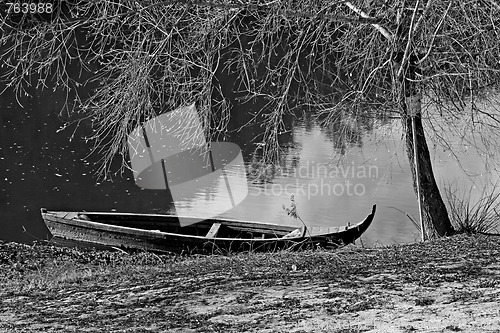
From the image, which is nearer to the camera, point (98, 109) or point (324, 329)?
point (324, 329)

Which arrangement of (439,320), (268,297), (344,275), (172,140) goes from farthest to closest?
1. (172,140)
2. (344,275)
3. (268,297)
4. (439,320)

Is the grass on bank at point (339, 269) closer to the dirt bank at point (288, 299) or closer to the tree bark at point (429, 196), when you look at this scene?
the dirt bank at point (288, 299)

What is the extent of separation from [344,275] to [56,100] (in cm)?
1893

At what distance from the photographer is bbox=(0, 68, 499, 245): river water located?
13680 mm

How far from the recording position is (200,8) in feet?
26.8

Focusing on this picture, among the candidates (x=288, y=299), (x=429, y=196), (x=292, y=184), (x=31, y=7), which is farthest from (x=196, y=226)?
(x=288, y=299)

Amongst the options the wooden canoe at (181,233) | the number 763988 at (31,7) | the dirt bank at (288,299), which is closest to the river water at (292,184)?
the wooden canoe at (181,233)

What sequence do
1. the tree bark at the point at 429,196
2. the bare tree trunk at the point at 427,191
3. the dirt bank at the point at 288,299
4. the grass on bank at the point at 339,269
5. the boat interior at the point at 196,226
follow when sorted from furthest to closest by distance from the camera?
the boat interior at the point at 196,226, the tree bark at the point at 429,196, the bare tree trunk at the point at 427,191, the grass on bank at the point at 339,269, the dirt bank at the point at 288,299

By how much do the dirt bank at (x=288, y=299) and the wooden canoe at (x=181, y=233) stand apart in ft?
17.0

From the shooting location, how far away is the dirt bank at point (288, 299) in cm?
392

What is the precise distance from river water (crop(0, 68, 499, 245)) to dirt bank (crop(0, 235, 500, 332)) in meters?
6.82

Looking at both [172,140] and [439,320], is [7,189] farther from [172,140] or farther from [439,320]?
[439,320]

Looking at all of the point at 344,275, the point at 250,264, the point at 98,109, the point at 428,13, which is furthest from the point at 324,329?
the point at 98,109

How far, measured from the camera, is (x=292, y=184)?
15430 mm
